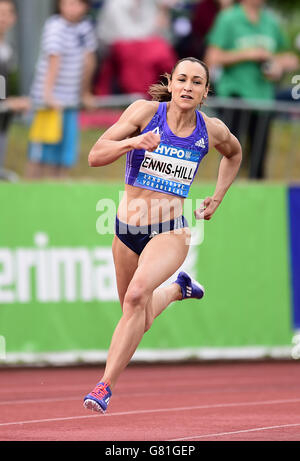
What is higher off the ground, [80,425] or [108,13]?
[108,13]

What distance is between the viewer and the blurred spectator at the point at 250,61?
43.2ft

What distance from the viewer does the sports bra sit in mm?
7680

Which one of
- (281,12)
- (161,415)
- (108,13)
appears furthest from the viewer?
(281,12)

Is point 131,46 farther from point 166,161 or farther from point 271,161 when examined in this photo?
point 166,161

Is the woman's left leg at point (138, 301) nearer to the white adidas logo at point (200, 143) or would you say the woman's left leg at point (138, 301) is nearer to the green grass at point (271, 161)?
the white adidas logo at point (200, 143)

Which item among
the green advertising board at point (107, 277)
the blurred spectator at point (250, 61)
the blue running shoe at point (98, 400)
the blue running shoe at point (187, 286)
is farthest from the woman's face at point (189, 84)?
the blurred spectator at point (250, 61)

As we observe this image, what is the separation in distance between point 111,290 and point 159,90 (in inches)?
169

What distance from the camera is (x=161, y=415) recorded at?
8.62 m

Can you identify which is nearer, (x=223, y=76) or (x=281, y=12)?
(x=223, y=76)

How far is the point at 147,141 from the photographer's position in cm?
698

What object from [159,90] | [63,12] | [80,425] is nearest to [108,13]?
[63,12]

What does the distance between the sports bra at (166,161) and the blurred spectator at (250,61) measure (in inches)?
212

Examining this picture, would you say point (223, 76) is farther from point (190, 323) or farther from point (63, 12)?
point (190, 323)

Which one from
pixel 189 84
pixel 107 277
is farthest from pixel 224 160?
pixel 107 277
